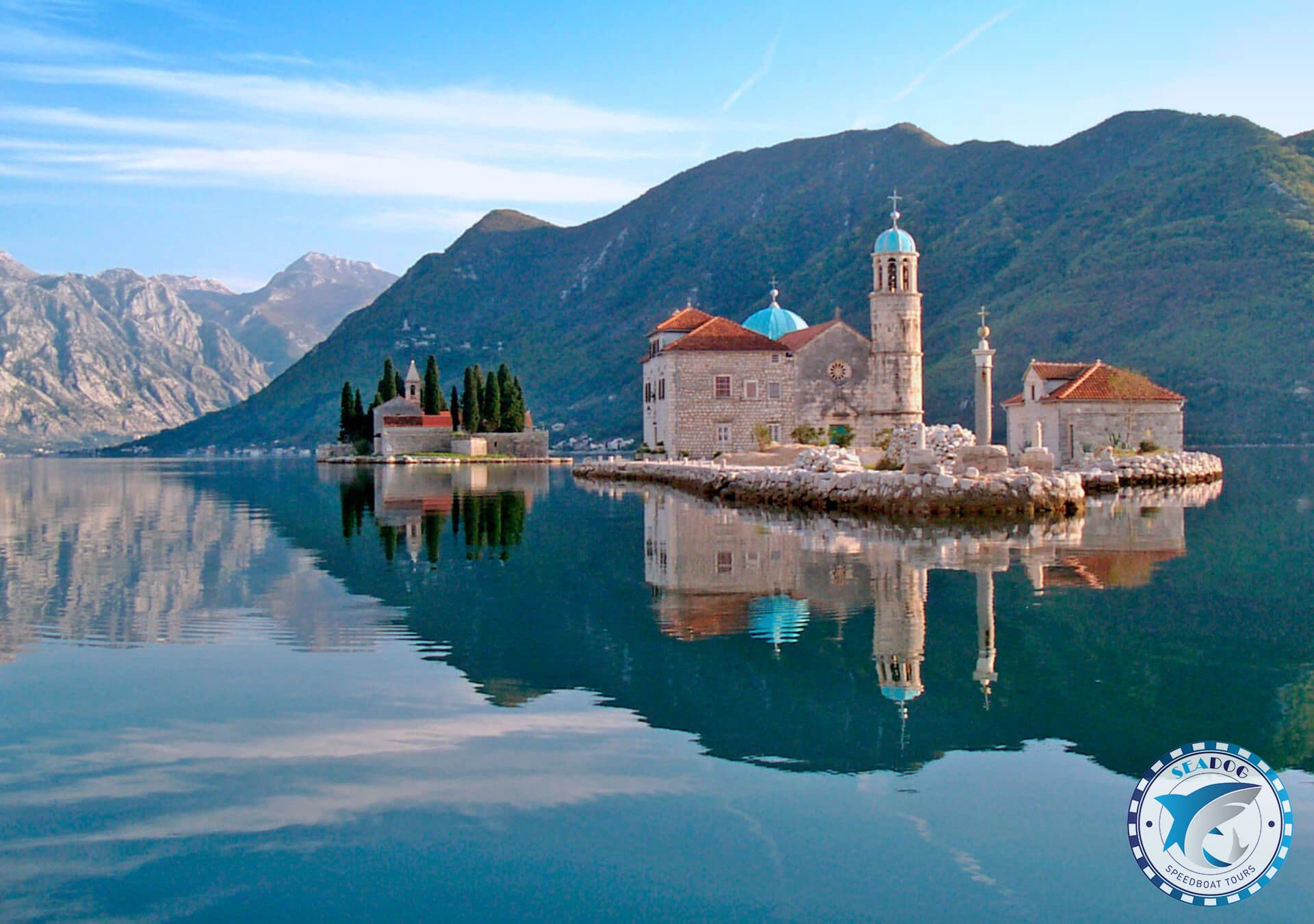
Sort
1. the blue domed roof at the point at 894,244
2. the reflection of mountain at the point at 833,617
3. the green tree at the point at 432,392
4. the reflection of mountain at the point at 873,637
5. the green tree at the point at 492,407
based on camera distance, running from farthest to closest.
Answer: the green tree at the point at 432,392 → the green tree at the point at 492,407 → the blue domed roof at the point at 894,244 → the reflection of mountain at the point at 833,617 → the reflection of mountain at the point at 873,637

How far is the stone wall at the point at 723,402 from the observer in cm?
4853

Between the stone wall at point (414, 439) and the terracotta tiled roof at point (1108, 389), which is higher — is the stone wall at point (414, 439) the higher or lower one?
the lower one

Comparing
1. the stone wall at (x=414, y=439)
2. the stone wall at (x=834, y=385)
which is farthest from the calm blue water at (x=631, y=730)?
the stone wall at (x=414, y=439)

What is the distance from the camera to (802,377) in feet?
162

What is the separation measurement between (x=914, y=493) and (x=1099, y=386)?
2041 centimetres

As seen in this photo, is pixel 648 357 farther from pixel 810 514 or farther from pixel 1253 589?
pixel 1253 589

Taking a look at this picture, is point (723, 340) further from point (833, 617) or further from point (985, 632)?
point (985, 632)

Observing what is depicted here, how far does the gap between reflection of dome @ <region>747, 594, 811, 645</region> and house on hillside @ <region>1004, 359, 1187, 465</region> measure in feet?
105

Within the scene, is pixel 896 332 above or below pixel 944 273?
below

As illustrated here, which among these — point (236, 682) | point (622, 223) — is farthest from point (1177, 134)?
point (236, 682)

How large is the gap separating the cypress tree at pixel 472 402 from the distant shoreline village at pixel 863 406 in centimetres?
2103

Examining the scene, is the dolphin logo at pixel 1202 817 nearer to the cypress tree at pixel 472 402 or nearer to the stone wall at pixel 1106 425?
the stone wall at pixel 1106 425

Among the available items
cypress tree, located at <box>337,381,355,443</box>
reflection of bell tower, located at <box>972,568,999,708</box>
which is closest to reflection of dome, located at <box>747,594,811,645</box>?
reflection of bell tower, located at <box>972,568,999,708</box>

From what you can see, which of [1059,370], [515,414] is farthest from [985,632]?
[515,414]
